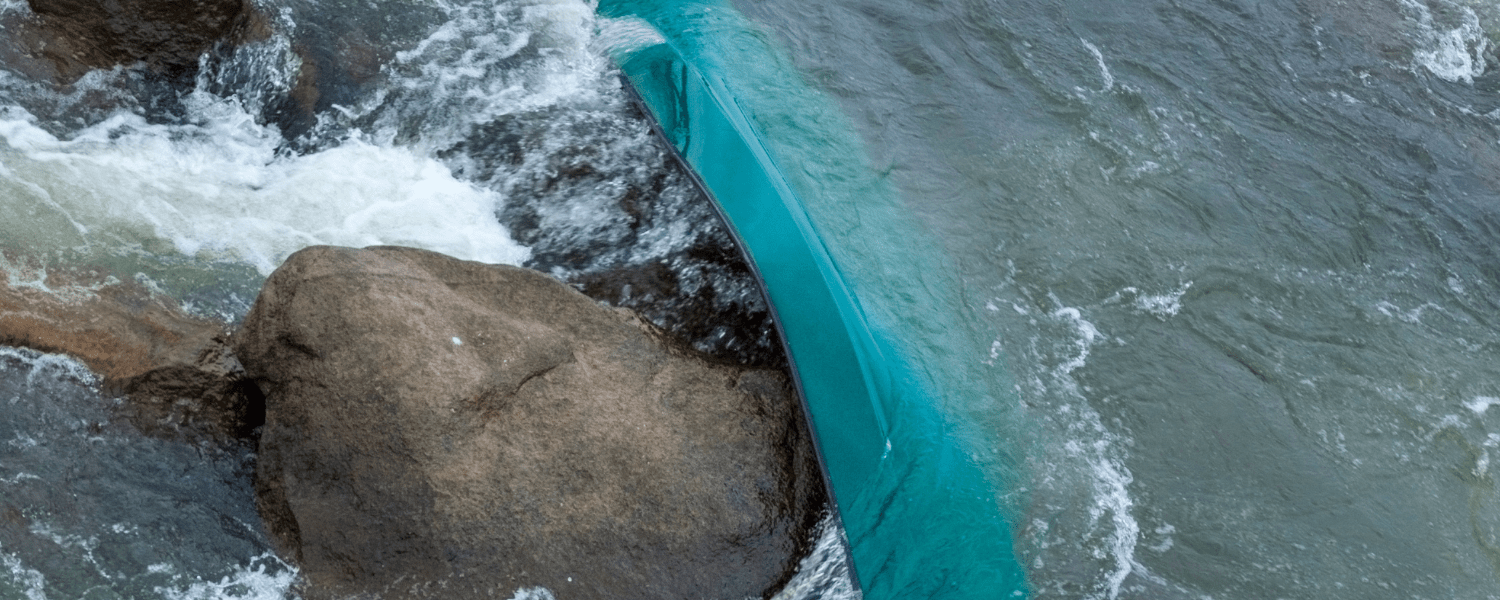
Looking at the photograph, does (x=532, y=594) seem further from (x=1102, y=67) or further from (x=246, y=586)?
(x=1102, y=67)

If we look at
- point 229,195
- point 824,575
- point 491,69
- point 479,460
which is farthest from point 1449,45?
point 229,195

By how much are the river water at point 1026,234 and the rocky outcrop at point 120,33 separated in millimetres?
81

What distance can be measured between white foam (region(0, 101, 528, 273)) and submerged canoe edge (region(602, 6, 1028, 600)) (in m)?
0.80

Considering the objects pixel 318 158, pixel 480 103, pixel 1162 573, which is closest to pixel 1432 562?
pixel 1162 573

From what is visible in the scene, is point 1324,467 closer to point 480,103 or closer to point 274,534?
point 274,534

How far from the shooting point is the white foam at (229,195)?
3027 millimetres

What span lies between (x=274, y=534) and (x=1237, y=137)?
312 cm

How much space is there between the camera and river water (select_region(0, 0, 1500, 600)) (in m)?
2.46

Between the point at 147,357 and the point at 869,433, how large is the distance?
1.83 metres

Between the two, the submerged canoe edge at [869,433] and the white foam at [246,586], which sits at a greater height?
the submerged canoe edge at [869,433]

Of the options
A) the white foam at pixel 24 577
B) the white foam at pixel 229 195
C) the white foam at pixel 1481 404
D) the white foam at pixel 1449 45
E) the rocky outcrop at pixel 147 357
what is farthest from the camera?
the white foam at pixel 1449 45

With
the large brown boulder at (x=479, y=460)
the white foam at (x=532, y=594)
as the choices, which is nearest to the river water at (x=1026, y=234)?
the large brown boulder at (x=479, y=460)

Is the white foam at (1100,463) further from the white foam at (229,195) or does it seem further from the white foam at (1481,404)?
the white foam at (229,195)

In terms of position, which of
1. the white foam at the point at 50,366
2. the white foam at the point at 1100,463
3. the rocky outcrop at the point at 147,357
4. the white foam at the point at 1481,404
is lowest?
the white foam at the point at 50,366
